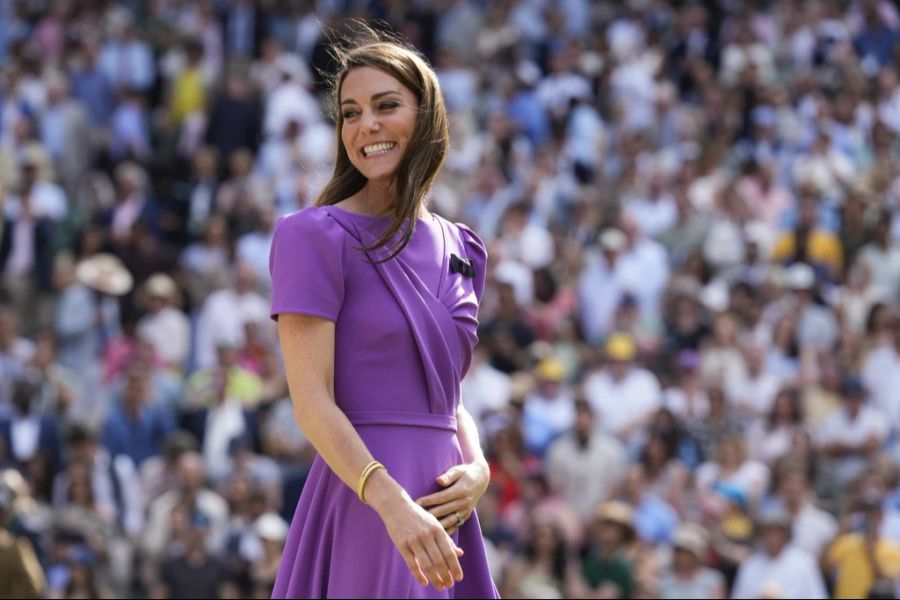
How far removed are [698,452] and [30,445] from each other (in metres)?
4.35

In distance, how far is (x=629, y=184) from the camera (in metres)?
14.8

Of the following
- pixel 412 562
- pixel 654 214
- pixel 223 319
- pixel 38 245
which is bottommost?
pixel 223 319

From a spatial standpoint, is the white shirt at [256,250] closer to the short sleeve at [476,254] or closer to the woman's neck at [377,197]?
the short sleeve at [476,254]

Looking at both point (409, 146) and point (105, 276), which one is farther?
point (105, 276)

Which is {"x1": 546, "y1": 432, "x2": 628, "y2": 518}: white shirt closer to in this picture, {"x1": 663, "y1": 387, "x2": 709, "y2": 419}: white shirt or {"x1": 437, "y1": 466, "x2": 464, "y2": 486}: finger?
{"x1": 663, "y1": 387, "x2": 709, "y2": 419}: white shirt

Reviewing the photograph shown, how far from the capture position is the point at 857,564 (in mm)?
9914

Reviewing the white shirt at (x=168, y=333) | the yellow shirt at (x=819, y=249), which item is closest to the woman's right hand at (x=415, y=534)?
the white shirt at (x=168, y=333)

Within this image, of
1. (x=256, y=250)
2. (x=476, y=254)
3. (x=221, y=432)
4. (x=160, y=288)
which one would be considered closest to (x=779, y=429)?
(x=221, y=432)

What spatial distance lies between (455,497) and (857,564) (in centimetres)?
671

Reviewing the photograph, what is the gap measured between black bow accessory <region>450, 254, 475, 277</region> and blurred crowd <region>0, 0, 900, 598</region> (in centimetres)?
449

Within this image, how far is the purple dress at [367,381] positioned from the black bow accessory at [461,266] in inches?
4.6

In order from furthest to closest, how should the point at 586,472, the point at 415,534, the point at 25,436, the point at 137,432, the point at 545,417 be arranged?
1. the point at 545,417
2. the point at 137,432
3. the point at 25,436
4. the point at 586,472
5. the point at 415,534

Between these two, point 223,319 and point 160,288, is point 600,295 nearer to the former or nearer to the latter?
point 223,319

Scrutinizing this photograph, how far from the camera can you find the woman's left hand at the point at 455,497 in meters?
3.65
